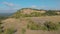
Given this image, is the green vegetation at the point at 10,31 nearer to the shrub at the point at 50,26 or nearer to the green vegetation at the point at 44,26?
the green vegetation at the point at 44,26

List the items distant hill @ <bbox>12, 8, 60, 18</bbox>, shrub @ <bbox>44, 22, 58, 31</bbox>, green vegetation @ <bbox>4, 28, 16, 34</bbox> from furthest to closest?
distant hill @ <bbox>12, 8, 60, 18</bbox> → shrub @ <bbox>44, 22, 58, 31</bbox> → green vegetation @ <bbox>4, 28, 16, 34</bbox>

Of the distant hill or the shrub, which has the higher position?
the distant hill

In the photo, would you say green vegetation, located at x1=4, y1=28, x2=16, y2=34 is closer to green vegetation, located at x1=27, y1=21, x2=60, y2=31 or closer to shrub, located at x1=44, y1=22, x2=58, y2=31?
green vegetation, located at x1=27, y1=21, x2=60, y2=31

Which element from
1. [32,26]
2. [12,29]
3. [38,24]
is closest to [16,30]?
[12,29]

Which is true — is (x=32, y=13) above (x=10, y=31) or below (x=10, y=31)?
above

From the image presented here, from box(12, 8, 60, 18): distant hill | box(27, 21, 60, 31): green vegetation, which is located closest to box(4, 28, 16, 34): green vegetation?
box(27, 21, 60, 31): green vegetation

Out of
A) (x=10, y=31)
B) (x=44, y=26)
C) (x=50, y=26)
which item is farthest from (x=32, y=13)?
(x=10, y=31)

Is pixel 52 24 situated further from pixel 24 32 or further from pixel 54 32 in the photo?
pixel 24 32

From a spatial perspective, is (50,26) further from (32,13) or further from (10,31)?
(32,13)

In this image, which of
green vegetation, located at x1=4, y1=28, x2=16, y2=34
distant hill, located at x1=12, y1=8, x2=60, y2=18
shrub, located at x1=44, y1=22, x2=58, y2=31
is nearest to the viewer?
green vegetation, located at x1=4, y1=28, x2=16, y2=34

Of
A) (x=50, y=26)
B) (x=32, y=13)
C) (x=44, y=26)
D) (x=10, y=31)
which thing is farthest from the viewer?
(x=32, y=13)

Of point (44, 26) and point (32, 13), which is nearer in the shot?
point (44, 26)
